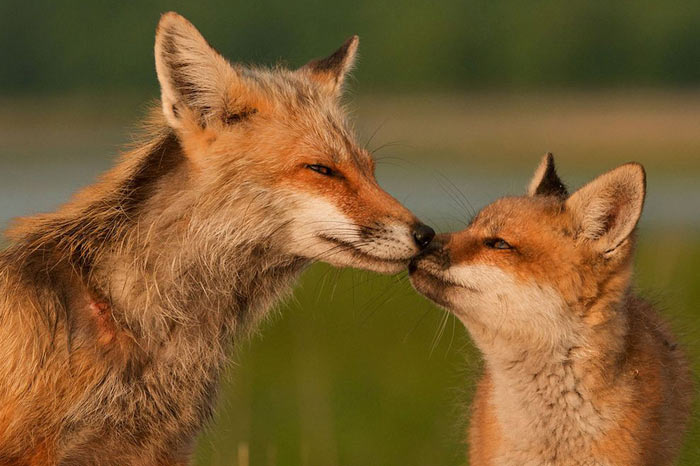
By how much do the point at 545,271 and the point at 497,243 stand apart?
12.7 inches

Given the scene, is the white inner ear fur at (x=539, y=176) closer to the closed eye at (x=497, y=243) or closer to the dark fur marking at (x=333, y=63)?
the closed eye at (x=497, y=243)

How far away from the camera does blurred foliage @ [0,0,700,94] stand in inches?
1750

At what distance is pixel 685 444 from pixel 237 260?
3.06 m

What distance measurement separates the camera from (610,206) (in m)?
6.08

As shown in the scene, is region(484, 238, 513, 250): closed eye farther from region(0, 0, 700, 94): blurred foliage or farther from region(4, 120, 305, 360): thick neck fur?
region(0, 0, 700, 94): blurred foliage

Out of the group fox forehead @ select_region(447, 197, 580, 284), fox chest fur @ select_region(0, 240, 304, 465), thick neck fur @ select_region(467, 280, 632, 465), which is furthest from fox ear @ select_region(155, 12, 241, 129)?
thick neck fur @ select_region(467, 280, 632, 465)

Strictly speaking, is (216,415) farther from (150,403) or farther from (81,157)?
(81,157)

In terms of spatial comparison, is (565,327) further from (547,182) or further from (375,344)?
(375,344)

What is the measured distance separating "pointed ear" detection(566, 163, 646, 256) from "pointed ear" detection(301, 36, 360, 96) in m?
1.55

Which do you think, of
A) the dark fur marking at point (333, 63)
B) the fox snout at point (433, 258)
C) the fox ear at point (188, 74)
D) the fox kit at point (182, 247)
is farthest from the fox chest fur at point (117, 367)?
the dark fur marking at point (333, 63)

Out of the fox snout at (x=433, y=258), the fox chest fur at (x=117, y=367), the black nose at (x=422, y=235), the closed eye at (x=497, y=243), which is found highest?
the closed eye at (x=497, y=243)

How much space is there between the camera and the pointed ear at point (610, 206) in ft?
19.2

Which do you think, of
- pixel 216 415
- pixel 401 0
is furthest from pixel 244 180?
pixel 401 0

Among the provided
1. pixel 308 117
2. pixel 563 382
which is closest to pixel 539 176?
pixel 563 382
